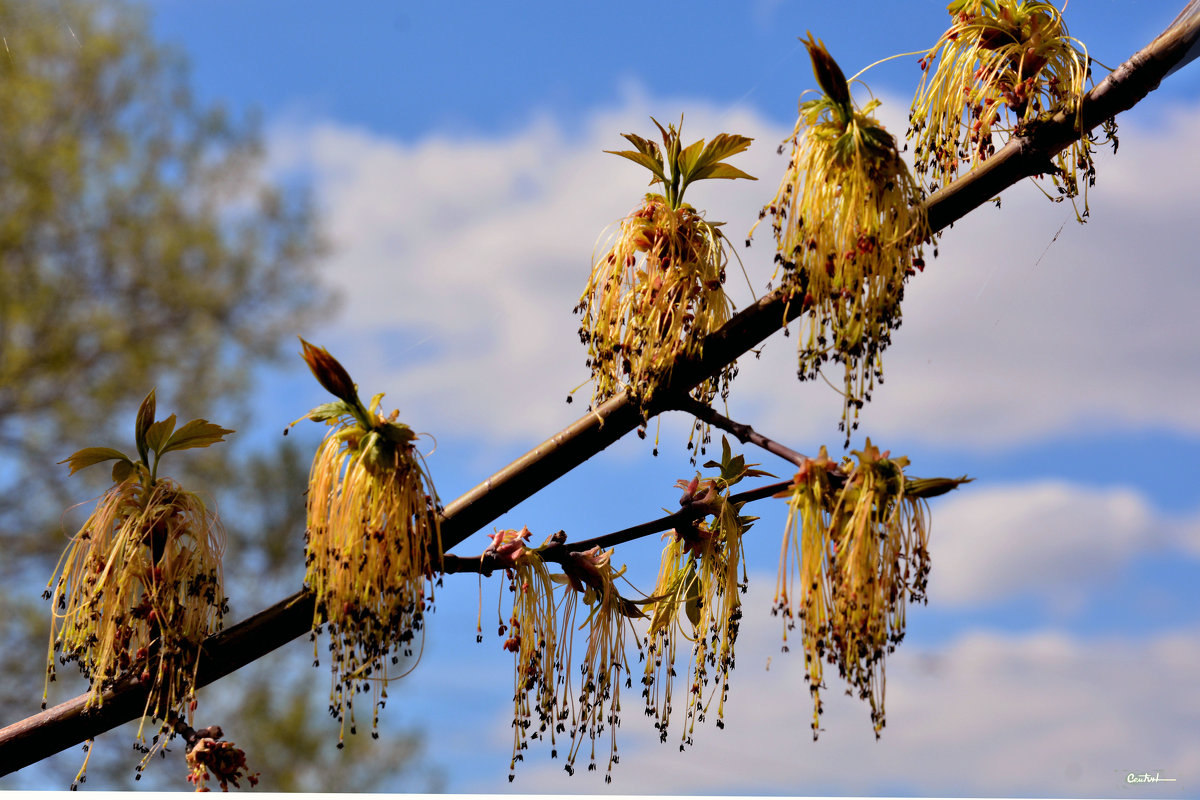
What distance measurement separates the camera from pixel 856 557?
59 centimetres

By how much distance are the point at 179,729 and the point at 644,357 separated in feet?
1.32

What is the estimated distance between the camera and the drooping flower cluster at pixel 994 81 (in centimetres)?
75

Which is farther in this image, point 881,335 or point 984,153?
point 984,153

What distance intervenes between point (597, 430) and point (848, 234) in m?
0.20

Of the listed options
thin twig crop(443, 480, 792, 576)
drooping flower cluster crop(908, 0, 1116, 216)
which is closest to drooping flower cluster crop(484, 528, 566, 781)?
thin twig crop(443, 480, 792, 576)

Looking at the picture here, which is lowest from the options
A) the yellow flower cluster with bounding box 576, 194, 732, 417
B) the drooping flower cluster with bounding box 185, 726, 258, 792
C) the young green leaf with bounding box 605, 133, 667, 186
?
the drooping flower cluster with bounding box 185, 726, 258, 792

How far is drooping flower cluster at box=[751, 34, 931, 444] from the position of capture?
619 millimetres

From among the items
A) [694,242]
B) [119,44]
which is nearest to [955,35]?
[694,242]

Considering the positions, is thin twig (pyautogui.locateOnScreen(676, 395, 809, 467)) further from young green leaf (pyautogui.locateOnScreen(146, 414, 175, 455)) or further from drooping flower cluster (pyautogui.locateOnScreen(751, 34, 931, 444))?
young green leaf (pyautogui.locateOnScreen(146, 414, 175, 455))

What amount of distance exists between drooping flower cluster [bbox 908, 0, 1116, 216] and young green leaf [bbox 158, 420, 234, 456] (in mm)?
546

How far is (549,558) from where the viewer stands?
2.36ft

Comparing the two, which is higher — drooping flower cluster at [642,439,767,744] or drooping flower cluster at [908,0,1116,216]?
drooping flower cluster at [908,0,1116,216]

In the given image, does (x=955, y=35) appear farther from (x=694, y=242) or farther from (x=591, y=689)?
(x=591, y=689)

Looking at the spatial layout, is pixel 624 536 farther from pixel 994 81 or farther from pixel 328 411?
pixel 994 81
